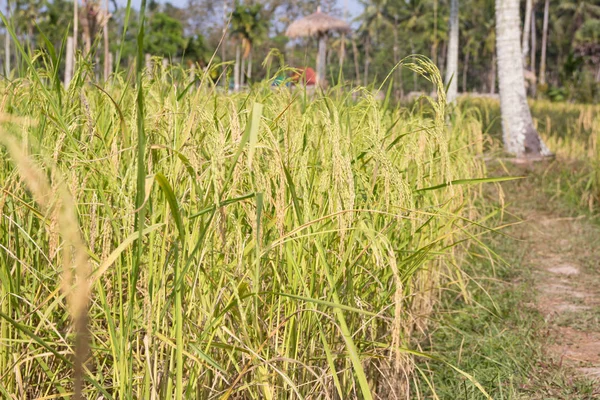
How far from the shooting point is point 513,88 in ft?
22.9

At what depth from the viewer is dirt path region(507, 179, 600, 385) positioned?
252 cm

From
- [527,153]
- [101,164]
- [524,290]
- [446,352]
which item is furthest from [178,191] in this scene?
[527,153]

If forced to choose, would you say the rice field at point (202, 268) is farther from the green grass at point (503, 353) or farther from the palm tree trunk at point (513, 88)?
the palm tree trunk at point (513, 88)

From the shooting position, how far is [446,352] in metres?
2.26

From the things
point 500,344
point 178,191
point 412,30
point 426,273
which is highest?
point 412,30

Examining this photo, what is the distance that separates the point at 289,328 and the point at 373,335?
32cm

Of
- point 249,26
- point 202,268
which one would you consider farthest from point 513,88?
point 249,26

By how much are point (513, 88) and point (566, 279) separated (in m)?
3.88

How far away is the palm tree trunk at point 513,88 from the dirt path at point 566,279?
1.47 metres

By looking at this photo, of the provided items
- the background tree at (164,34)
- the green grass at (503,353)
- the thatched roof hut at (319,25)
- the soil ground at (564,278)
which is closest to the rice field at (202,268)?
the green grass at (503,353)

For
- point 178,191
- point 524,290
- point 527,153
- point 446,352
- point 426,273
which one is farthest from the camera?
point 527,153

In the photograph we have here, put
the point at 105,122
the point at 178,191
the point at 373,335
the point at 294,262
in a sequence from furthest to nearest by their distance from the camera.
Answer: the point at 105,122
the point at 373,335
the point at 178,191
the point at 294,262

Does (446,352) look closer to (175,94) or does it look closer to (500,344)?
(500,344)

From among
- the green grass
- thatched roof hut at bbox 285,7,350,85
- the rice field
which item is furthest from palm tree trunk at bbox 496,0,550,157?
thatched roof hut at bbox 285,7,350,85
